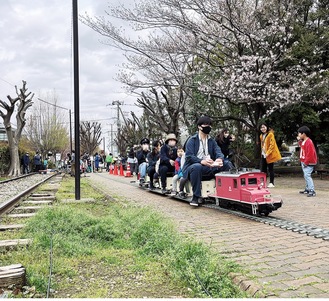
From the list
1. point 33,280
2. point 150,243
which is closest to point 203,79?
point 150,243

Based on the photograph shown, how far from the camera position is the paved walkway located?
8.98ft

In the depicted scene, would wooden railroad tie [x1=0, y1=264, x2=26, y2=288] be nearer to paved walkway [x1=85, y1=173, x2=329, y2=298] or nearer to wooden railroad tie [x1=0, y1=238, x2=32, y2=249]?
wooden railroad tie [x1=0, y1=238, x2=32, y2=249]

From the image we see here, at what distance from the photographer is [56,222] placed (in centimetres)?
488

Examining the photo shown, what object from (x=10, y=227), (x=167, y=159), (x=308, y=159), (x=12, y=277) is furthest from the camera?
(x=167, y=159)

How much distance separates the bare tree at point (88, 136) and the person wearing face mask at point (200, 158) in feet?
181

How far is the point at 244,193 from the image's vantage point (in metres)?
5.84

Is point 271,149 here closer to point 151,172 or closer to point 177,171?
point 177,171

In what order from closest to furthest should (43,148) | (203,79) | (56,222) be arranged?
1. (56,222)
2. (203,79)
3. (43,148)

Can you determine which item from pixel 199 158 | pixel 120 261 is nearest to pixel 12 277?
pixel 120 261

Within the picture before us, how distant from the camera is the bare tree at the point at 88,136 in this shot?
6162cm

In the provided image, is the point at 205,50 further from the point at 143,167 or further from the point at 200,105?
the point at 143,167

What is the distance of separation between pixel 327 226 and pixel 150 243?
2.67 metres

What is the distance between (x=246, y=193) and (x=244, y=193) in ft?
0.22

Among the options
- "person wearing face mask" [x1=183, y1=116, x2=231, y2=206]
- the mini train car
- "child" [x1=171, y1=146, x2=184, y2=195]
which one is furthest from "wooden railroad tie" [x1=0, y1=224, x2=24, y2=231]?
"child" [x1=171, y1=146, x2=184, y2=195]
